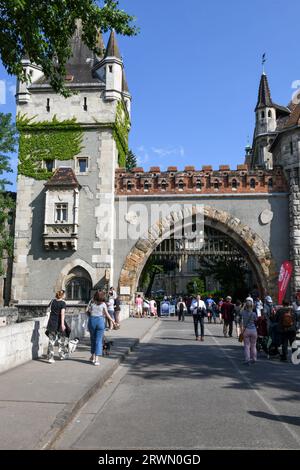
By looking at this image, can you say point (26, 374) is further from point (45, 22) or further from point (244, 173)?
point (244, 173)

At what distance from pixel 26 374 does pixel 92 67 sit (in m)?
22.7

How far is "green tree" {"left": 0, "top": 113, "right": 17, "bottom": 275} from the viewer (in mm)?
24797

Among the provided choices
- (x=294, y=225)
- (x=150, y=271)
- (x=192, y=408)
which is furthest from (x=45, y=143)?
(x=192, y=408)

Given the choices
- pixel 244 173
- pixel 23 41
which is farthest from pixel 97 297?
pixel 244 173

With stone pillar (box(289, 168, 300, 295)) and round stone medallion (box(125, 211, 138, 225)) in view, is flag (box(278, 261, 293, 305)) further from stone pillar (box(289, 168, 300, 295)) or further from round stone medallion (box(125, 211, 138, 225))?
round stone medallion (box(125, 211, 138, 225))

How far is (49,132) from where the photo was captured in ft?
82.6

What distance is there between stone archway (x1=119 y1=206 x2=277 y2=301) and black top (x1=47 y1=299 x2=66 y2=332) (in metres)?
14.9

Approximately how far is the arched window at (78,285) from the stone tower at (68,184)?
0.18ft

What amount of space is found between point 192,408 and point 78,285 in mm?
18906

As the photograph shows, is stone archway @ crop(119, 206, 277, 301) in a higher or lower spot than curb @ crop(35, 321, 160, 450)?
higher

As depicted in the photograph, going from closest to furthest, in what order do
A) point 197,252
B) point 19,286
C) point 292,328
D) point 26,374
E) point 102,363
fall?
point 26,374 → point 102,363 → point 292,328 → point 19,286 → point 197,252

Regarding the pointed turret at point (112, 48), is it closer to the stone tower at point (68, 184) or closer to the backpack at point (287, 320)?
the stone tower at point (68, 184)

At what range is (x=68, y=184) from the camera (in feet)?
78.6

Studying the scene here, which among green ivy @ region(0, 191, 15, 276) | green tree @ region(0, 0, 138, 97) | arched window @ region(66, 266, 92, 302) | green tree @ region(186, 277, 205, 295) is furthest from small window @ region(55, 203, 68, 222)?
green tree @ region(186, 277, 205, 295)
